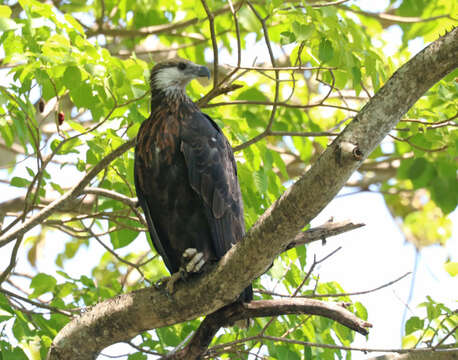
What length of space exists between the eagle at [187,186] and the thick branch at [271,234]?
1.34ft

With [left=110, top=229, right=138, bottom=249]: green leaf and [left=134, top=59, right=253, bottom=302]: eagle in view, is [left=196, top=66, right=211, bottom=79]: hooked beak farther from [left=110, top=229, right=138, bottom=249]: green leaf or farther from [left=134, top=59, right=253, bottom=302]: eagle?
[left=110, top=229, right=138, bottom=249]: green leaf

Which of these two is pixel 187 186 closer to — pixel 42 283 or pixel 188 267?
pixel 188 267

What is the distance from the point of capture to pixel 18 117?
4.19 metres

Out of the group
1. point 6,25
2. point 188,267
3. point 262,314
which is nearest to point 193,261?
point 188,267

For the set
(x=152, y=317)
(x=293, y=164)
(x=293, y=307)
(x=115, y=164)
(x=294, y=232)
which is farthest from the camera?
(x=293, y=164)

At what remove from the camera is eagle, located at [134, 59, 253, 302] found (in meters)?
3.70

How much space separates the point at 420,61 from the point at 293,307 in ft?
4.15

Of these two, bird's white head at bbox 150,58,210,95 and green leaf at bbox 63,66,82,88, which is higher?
bird's white head at bbox 150,58,210,95

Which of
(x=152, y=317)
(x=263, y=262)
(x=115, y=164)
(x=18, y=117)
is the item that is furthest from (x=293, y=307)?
(x=18, y=117)

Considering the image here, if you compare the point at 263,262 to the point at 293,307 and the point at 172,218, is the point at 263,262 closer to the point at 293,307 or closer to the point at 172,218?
the point at 293,307

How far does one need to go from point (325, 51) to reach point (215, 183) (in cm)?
102

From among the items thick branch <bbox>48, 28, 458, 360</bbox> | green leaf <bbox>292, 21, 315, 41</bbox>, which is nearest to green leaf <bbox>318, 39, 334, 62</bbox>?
green leaf <bbox>292, 21, 315, 41</bbox>

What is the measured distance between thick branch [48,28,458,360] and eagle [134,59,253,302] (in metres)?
0.41

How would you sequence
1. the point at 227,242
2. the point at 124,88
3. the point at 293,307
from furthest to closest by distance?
the point at 124,88 < the point at 227,242 < the point at 293,307
